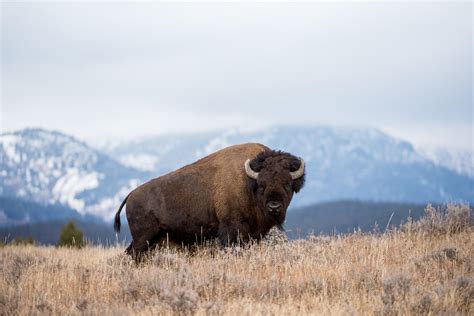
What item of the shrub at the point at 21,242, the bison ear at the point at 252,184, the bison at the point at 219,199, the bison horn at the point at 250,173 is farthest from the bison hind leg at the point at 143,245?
the shrub at the point at 21,242

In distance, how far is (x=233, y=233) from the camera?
40.0 ft

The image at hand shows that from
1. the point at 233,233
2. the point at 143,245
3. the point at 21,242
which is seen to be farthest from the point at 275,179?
the point at 21,242

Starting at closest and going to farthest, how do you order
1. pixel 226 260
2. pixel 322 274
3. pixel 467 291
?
1. pixel 467 291
2. pixel 322 274
3. pixel 226 260

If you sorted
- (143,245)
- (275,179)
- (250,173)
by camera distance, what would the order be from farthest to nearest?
1. (143,245)
2. (250,173)
3. (275,179)

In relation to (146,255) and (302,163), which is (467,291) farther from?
(146,255)

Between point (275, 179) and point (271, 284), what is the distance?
3653mm

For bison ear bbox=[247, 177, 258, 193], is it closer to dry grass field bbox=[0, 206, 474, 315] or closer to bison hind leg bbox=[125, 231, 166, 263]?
dry grass field bbox=[0, 206, 474, 315]

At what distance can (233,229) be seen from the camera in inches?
481

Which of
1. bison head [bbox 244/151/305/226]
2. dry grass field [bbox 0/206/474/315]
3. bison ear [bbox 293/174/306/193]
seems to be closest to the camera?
dry grass field [bbox 0/206/474/315]

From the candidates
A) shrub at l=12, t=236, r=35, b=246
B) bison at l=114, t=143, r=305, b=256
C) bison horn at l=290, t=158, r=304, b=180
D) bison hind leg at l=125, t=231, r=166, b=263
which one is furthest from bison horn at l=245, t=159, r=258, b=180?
shrub at l=12, t=236, r=35, b=246

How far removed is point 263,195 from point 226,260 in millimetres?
1955

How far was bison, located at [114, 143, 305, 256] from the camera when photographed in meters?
12.1

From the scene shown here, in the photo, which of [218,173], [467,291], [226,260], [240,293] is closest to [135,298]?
[240,293]

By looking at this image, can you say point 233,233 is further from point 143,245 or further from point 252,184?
point 143,245
